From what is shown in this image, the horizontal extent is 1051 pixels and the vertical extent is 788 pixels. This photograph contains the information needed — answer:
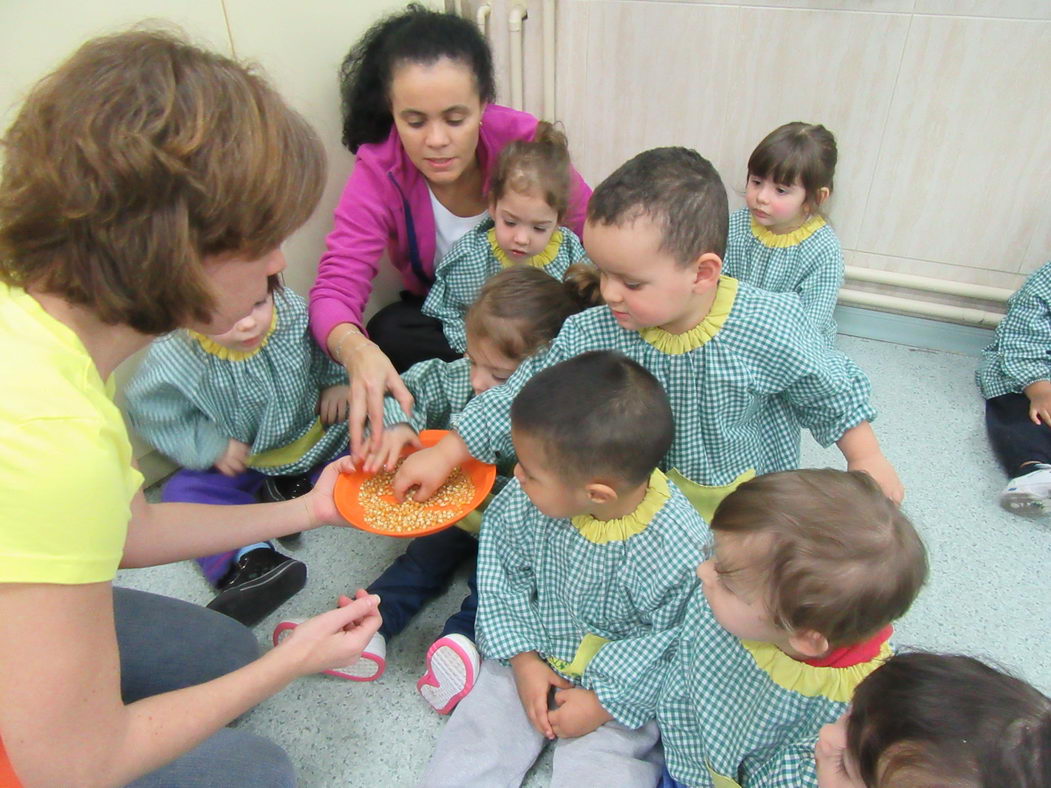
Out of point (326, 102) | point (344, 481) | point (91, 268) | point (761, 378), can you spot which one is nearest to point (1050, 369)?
point (761, 378)

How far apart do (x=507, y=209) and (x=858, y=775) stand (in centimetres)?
128

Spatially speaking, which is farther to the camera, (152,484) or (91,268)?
(152,484)

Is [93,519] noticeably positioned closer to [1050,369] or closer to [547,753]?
[547,753]

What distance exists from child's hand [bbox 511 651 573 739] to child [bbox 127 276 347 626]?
0.54m

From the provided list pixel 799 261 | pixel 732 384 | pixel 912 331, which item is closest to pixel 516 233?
pixel 732 384

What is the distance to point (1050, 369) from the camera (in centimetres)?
182

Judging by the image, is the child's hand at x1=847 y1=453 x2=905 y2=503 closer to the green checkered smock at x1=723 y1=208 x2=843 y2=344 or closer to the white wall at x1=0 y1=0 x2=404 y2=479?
the green checkered smock at x1=723 y1=208 x2=843 y2=344

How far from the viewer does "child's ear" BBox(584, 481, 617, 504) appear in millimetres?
1030

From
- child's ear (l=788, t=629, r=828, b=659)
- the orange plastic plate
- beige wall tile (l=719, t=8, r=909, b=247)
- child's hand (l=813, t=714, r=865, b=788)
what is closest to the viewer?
child's hand (l=813, t=714, r=865, b=788)

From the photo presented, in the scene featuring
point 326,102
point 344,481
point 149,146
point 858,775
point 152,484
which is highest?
point 149,146

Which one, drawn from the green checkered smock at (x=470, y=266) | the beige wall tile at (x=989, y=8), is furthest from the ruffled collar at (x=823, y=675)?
the beige wall tile at (x=989, y=8)

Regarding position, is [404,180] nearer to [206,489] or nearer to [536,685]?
[206,489]

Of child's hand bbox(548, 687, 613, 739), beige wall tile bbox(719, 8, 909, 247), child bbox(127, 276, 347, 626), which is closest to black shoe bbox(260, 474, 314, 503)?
child bbox(127, 276, 347, 626)

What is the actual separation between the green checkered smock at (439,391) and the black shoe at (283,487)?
1.05ft
